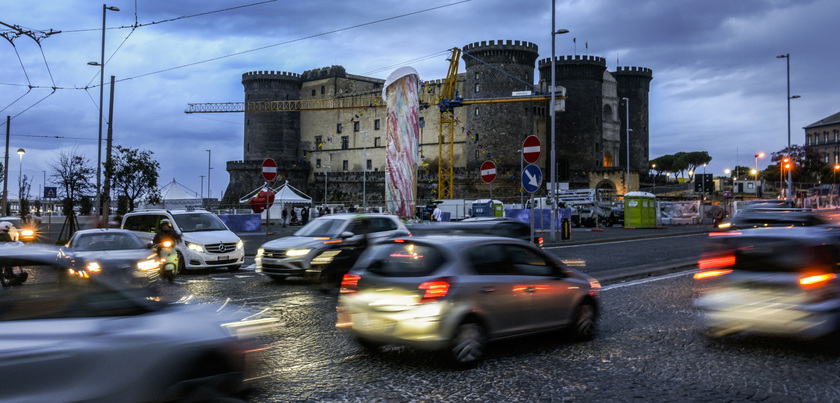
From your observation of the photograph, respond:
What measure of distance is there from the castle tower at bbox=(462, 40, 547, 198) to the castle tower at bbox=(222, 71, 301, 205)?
26.4 m

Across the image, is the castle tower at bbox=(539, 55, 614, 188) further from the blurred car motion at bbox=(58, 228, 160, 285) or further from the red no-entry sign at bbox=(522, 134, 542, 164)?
the blurred car motion at bbox=(58, 228, 160, 285)

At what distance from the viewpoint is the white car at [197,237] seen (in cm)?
Answer: 1633

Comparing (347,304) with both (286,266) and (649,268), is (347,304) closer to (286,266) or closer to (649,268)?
(286,266)

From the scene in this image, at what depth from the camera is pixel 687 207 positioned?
46.0m

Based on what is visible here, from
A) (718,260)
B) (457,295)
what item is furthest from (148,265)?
(718,260)

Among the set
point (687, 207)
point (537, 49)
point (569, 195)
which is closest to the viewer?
point (687, 207)

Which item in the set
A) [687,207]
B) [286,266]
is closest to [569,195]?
[687,207]

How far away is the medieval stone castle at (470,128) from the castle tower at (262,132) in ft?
0.43

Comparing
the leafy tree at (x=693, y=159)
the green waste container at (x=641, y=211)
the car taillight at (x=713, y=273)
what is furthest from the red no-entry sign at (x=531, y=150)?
the leafy tree at (x=693, y=159)

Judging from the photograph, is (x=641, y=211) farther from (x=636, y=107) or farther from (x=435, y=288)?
(x=636, y=107)

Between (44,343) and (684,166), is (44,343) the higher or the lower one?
the lower one

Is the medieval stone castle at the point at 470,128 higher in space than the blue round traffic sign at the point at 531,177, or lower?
higher

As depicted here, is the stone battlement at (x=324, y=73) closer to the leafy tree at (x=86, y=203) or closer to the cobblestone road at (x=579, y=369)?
the leafy tree at (x=86, y=203)

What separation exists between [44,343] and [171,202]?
179 ft
